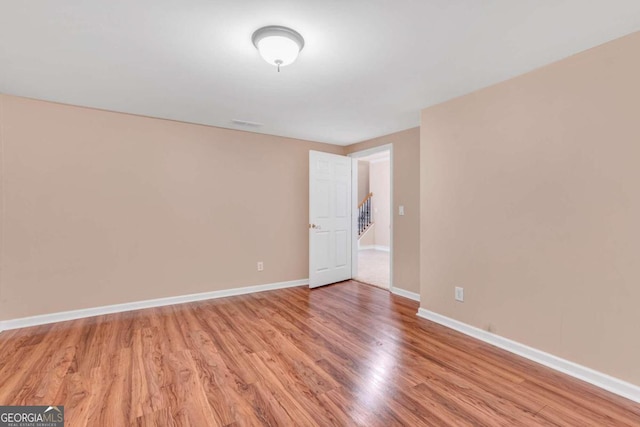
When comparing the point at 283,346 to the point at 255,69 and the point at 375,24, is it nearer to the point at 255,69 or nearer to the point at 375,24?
the point at 255,69

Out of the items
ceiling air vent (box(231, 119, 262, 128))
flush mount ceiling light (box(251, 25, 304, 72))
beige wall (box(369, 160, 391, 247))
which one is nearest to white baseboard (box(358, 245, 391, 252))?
beige wall (box(369, 160, 391, 247))

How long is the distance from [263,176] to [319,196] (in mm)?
916

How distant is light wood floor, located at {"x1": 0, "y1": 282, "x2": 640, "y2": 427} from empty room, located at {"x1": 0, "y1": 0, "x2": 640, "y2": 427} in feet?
0.06

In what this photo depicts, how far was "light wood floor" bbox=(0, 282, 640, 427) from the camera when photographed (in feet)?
5.50

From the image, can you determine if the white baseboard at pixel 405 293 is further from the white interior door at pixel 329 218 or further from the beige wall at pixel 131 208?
the beige wall at pixel 131 208

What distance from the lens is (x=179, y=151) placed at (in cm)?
371

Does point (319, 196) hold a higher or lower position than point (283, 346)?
higher

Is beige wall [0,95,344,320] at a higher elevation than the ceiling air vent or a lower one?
lower

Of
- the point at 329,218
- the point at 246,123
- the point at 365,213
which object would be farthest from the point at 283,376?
the point at 365,213

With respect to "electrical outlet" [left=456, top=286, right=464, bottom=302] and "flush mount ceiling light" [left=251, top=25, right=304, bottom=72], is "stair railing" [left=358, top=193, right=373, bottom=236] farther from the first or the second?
"flush mount ceiling light" [left=251, top=25, right=304, bottom=72]

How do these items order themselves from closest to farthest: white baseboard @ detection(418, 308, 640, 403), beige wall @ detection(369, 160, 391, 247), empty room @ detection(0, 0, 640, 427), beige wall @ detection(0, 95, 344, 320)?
empty room @ detection(0, 0, 640, 427)
white baseboard @ detection(418, 308, 640, 403)
beige wall @ detection(0, 95, 344, 320)
beige wall @ detection(369, 160, 391, 247)

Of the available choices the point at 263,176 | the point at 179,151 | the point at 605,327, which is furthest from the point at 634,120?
the point at 179,151

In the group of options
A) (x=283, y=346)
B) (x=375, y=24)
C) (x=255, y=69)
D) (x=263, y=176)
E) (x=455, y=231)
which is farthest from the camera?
(x=263, y=176)

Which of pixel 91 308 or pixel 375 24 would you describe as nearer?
pixel 375 24
